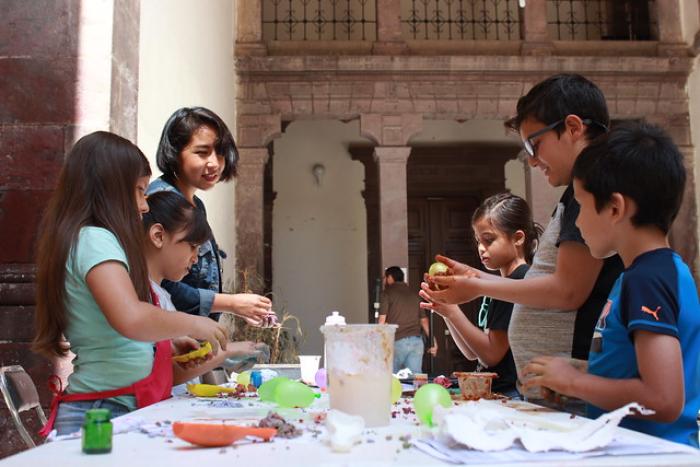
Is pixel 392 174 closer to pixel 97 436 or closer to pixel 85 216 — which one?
pixel 85 216

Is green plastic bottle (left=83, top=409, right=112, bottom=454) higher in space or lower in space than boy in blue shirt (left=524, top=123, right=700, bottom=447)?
lower

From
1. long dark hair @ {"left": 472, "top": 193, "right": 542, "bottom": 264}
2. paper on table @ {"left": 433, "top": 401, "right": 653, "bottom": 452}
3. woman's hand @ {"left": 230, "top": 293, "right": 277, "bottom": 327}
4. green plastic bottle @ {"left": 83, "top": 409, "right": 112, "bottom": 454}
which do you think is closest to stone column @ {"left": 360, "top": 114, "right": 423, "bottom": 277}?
long dark hair @ {"left": 472, "top": 193, "right": 542, "bottom": 264}

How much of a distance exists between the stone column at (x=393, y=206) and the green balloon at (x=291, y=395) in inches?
246

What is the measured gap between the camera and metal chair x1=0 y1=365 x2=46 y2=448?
6.51ft

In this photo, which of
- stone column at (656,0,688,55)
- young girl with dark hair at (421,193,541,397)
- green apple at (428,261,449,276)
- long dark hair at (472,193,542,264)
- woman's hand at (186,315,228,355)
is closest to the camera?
woman's hand at (186,315,228,355)

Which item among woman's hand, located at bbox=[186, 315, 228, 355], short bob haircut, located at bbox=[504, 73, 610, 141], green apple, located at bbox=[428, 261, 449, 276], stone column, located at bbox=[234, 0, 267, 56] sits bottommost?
woman's hand, located at bbox=[186, 315, 228, 355]

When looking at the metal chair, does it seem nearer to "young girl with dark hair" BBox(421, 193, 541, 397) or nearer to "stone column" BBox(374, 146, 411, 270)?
"young girl with dark hair" BBox(421, 193, 541, 397)

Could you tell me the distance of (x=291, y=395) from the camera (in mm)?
1569

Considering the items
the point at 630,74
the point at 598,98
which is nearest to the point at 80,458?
the point at 598,98

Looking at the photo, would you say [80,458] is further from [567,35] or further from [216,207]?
[567,35]

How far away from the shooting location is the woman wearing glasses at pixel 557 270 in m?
1.74

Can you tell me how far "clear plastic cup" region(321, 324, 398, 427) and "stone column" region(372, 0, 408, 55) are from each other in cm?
717

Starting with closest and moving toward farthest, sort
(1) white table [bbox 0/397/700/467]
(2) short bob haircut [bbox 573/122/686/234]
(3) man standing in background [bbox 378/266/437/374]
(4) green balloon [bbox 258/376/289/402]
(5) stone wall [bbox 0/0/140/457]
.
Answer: (1) white table [bbox 0/397/700/467] → (2) short bob haircut [bbox 573/122/686/234] → (4) green balloon [bbox 258/376/289/402] → (5) stone wall [bbox 0/0/140/457] → (3) man standing in background [bbox 378/266/437/374]

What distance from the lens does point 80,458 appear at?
1.00m
